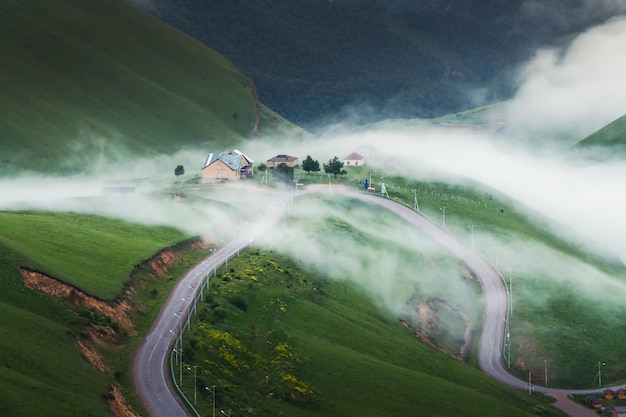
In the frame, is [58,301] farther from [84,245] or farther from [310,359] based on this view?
[310,359]

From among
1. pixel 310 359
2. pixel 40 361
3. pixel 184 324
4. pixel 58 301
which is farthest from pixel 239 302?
pixel 40 361

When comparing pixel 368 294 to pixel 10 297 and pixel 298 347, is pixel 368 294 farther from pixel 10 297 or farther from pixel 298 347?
pixel 10 297

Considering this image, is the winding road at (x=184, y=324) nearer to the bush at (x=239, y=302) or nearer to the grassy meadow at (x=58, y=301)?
the grassy meadow at (x=58, y=301)

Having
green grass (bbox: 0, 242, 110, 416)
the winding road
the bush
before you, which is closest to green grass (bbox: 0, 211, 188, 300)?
green grass (bbox: 0, 242, 110, 416)

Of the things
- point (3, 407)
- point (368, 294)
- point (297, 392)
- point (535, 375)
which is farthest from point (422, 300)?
point (3, 407)

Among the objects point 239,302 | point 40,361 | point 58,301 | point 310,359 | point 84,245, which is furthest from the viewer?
point 84,245

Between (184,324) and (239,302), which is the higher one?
(239,302)

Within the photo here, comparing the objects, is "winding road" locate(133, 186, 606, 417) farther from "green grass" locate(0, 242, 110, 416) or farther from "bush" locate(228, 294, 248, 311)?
"green grass" locate(0, 242, 110, 416)
